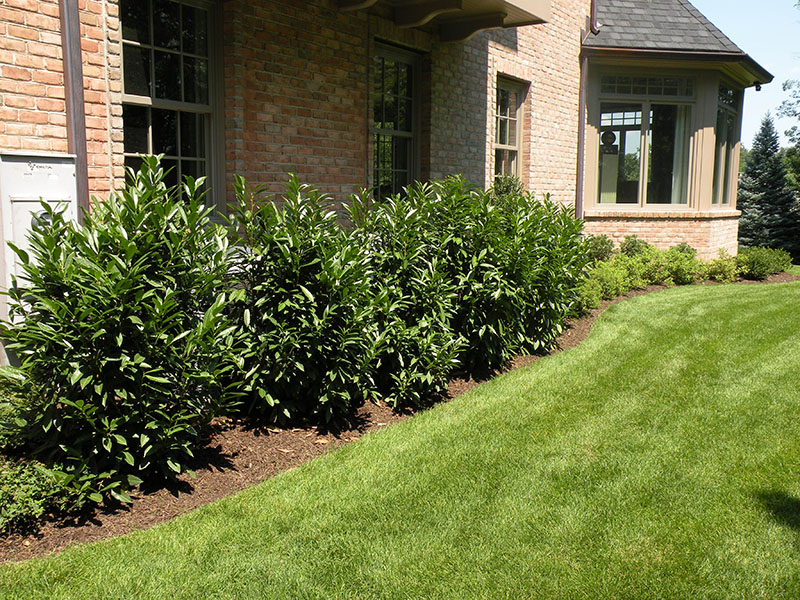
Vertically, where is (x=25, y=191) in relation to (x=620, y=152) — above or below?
below

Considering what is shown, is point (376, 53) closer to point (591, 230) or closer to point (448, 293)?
point (448, 293)

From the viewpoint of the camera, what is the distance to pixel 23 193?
4.69 meters

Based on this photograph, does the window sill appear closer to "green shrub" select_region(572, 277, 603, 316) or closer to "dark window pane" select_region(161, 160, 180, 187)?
"green shrub" select_region(572, 277, 603, 316)

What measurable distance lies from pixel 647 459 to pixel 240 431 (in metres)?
2.70

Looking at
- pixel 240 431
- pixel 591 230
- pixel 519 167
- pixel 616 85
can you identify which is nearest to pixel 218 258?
pixel 240 431

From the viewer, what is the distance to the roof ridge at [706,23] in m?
13.9

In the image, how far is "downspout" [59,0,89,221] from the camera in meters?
5.11

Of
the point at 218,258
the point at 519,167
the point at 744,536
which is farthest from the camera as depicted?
the point at 519,167

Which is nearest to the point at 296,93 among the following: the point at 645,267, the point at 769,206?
the point at 645,267

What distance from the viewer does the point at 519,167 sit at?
12.3 m

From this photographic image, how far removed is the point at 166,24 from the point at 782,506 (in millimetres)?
5898

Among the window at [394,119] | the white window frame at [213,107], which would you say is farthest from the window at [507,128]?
the white window frame at [213,107]

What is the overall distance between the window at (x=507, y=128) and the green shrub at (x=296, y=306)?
7.00 metres

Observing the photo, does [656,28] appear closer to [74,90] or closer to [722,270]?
[722,270]
